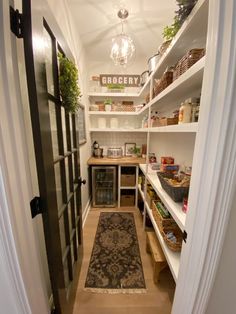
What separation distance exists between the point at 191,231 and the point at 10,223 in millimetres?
749

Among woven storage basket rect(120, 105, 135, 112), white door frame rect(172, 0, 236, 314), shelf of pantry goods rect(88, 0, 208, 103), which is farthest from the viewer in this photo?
woven storage basket rect(120, 105, 135, 112)

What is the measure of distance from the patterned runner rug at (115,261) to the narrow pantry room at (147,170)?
0.01 m

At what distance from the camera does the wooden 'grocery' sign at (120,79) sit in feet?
8.61

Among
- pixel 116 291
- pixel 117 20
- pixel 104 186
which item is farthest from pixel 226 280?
pixel 117 20

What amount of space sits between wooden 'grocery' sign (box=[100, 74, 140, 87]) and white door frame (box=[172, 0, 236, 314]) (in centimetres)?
231

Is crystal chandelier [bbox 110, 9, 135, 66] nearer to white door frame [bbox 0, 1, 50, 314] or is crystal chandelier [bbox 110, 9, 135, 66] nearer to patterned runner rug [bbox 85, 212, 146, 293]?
white door frame [bbox 0, 1, 50, 314]

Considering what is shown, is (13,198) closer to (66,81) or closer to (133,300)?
(66,81)

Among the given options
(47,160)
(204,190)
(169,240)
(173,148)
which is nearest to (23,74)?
(47,160)

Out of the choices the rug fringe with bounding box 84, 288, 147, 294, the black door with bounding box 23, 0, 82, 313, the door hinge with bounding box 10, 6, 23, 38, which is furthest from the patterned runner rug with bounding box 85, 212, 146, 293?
the door hinge with bounding box 10, 6, 23, 38

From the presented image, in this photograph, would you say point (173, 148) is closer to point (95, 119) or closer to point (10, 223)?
point (10, 223)

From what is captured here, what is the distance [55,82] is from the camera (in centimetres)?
95

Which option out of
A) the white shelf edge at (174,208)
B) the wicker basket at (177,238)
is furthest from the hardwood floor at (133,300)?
the white shelf edge at (174,208)

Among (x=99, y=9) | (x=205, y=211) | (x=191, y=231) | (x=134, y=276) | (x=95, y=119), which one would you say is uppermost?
(x=99, y=9)

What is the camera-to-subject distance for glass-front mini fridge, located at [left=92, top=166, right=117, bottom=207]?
8.68 feet
